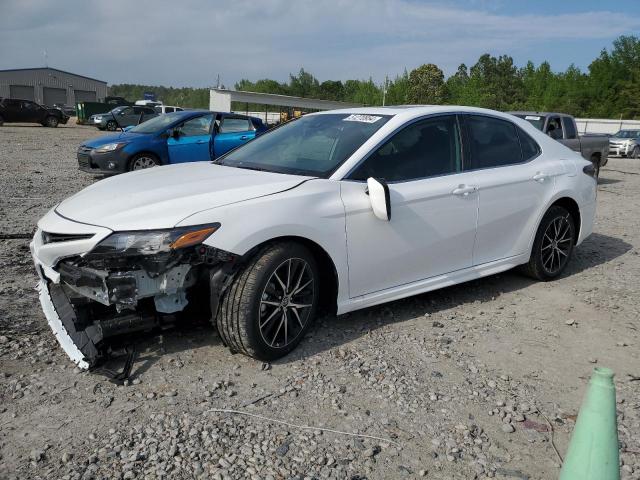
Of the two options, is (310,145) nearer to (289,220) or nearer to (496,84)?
(289,220)

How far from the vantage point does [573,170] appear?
17.7ft

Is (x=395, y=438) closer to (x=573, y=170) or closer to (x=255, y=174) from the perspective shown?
(x=255, y=174)

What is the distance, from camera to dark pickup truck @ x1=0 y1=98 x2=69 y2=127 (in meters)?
30.2

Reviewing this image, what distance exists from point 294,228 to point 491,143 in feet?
7.59

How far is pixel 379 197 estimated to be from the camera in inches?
144

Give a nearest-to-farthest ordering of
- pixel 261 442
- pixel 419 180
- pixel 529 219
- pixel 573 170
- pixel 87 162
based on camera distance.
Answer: pixel 261 442 < pixel 419 180 < pixel 529 219 < pixel 573 170 < pixel 87 162

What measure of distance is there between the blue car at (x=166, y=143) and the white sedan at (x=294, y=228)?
6568 millimetres

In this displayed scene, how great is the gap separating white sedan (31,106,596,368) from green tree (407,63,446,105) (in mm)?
73135

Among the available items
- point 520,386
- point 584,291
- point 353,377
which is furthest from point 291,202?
point 584,291

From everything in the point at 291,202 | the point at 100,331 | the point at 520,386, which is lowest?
the point at 520,386

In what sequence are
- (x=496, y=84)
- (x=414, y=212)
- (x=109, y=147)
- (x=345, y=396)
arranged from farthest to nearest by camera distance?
1. (x=496, y=84)
2. (x=109, y=147)
3. (x=414, y=212)
4. (x=345, y=396)

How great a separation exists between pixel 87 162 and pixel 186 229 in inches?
342

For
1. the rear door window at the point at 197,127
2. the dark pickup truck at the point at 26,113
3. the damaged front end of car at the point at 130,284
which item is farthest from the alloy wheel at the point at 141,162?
the dark pickup truck at the point at 26,113

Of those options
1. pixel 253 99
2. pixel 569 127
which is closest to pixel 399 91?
pixel 253 99
